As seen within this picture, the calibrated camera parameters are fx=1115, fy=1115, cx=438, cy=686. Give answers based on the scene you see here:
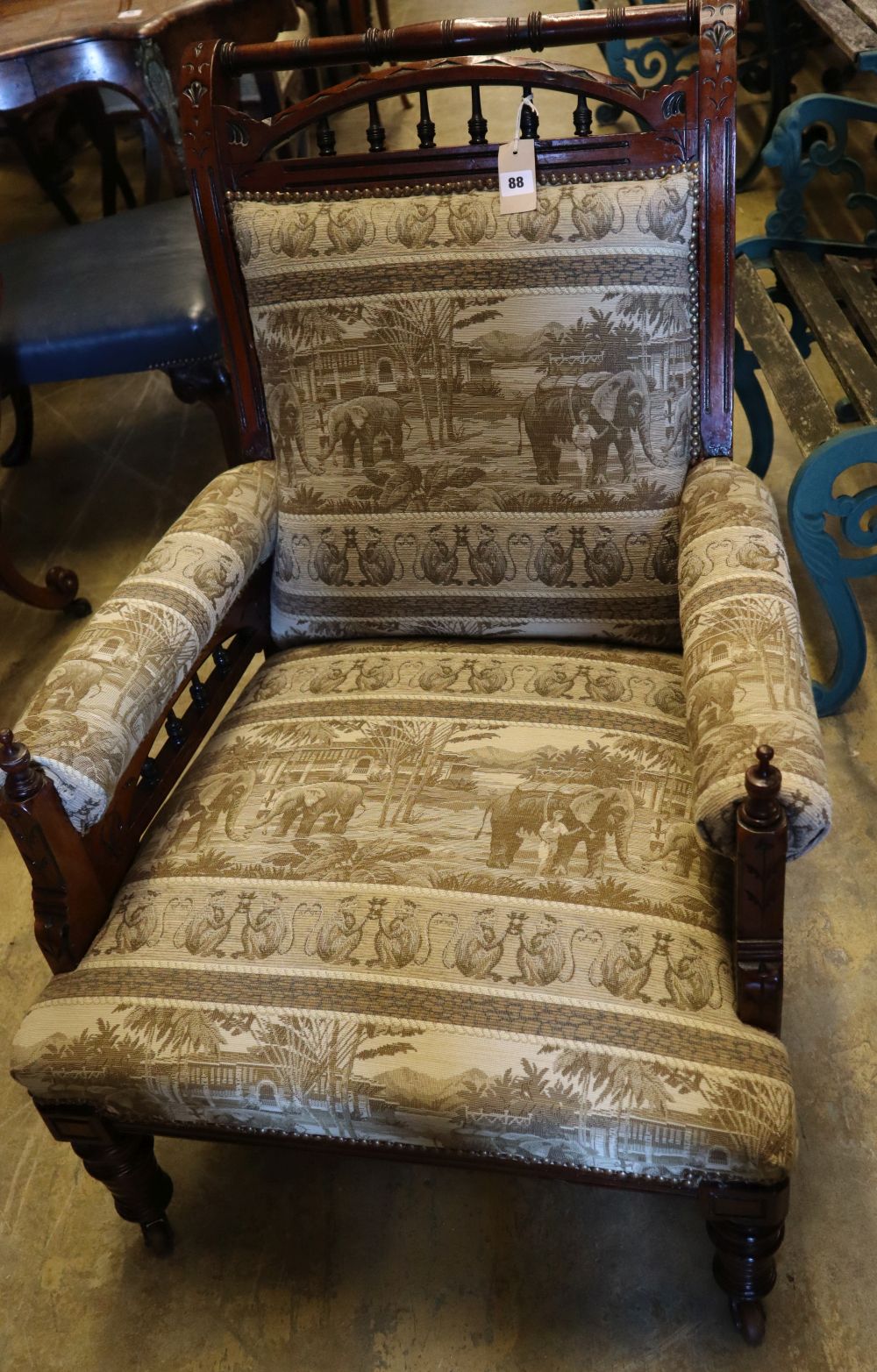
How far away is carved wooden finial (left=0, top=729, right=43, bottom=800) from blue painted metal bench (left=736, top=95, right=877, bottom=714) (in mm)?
1115

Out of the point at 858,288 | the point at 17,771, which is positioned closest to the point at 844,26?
the point at 858,288

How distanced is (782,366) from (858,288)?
300mm

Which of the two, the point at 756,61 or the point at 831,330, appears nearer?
the point at 831,330

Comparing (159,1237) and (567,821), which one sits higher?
(567,821)

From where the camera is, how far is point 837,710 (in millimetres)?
1796

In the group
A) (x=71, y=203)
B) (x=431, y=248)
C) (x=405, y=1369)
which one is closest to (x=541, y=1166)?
(x=405, y=1369)

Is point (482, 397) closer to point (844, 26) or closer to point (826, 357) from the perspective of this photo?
point (826, 357)

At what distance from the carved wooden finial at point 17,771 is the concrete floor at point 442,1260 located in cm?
62

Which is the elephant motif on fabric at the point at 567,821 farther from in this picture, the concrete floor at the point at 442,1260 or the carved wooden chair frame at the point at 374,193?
the concrete floor at the point at 442,1260

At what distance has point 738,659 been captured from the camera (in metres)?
0.99

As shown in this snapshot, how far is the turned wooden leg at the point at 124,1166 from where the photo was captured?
1.07 m

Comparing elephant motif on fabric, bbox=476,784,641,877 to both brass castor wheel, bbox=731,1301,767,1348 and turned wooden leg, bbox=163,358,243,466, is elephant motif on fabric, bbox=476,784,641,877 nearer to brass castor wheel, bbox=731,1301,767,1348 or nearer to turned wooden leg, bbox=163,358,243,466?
brass castor wheel, bbox=731,1301,767,1348

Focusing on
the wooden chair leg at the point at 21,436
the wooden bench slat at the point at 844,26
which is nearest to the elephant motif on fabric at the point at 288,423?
the wooden bench slat at the point at 844,26

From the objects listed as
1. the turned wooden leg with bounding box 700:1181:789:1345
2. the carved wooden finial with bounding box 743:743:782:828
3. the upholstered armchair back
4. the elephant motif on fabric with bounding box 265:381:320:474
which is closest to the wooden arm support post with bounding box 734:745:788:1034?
the carved wooden finial with bounding box 743:743:782:828
